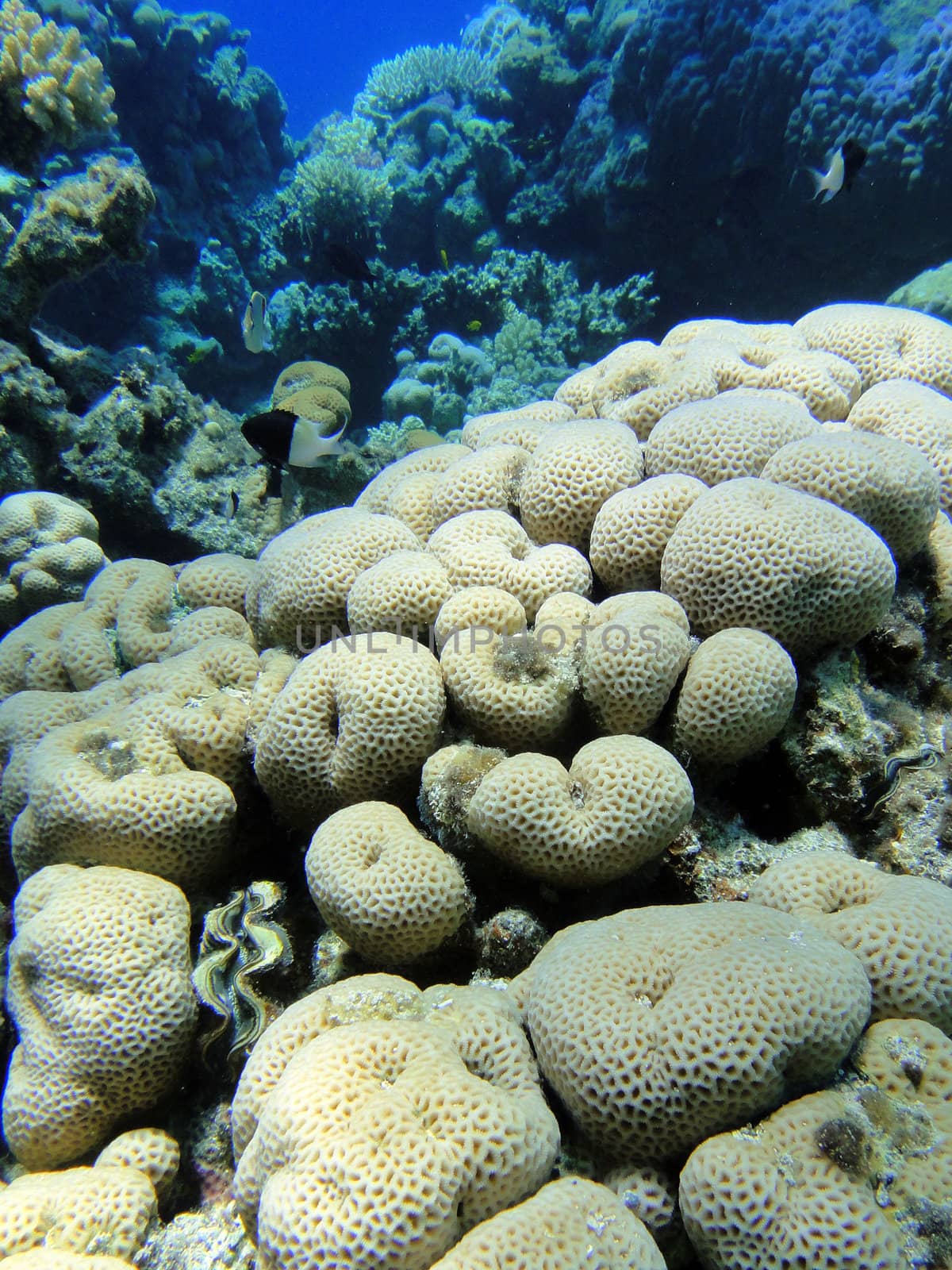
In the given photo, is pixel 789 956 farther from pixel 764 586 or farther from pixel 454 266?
pixel 454 266

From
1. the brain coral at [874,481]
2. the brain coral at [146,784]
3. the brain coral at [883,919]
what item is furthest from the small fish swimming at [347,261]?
the brain coral at [883,919]

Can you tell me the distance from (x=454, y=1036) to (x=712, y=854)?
1.10 m

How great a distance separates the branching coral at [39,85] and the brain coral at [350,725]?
267 inches

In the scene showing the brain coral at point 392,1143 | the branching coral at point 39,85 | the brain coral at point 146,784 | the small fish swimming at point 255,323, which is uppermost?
the branching coral at point 39,85

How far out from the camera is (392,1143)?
1505 millimetres

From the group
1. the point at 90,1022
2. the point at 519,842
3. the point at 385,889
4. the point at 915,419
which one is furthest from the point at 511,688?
the point at 915,419

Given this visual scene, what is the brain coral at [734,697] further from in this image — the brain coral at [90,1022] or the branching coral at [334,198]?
the branching coral at [334,198]

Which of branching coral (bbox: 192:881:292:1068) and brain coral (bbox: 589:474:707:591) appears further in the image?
brain coral (bbox: 589:474:707:591)

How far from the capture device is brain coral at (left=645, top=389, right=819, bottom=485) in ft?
9.82

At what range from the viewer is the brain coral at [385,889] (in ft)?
6.84

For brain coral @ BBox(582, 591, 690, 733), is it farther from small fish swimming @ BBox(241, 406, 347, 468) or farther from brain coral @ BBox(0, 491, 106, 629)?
brain coral @ BBox(0, 491, 106, 629)

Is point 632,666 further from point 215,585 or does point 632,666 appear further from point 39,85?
point 39,85

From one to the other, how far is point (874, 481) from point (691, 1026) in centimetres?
223

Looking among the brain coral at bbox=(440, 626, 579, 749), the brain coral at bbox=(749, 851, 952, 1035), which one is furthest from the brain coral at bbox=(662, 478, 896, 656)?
the brain coral at bbox=(749, 851, 952, 1035)
